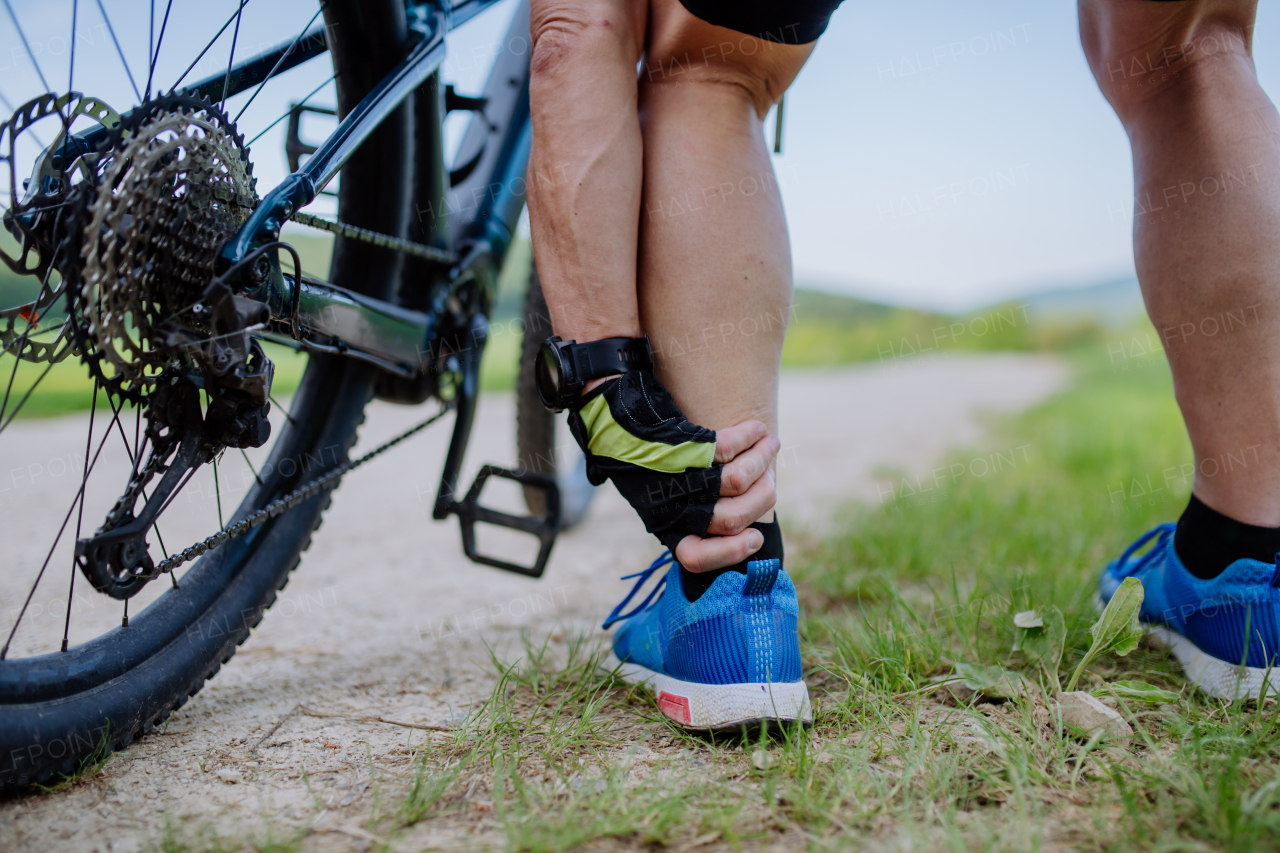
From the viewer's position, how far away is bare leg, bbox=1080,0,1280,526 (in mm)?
941

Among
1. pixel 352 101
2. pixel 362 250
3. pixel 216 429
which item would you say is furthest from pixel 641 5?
pixel 216 429

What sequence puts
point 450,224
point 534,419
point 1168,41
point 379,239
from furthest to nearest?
point 534,419, point 450,224, point 379,239, point 1168,41

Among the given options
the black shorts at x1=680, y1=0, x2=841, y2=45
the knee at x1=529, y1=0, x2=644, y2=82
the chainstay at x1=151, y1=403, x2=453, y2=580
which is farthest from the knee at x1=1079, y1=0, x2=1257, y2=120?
the chainstay at x1=151, y1=403, x2=453, y2=580

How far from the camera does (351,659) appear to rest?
1.18 metres

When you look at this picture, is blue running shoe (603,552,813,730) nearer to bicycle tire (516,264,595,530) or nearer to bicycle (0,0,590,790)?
bicycle (0,0,590,790)

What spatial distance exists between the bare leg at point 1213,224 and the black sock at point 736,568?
21.3 inches

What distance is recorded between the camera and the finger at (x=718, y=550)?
877mm

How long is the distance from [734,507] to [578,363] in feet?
0.78

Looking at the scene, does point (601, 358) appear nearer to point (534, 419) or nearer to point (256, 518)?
point (256, 518)

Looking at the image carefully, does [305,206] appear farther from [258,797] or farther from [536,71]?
[258,797]

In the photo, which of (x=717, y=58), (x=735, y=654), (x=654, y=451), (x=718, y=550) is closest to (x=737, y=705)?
(x=735, y=654)

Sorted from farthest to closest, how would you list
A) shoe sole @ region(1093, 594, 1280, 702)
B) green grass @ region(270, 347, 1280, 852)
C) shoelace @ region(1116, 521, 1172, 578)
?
shoelace @ region(1116, 521, 1172, 578), shoe sole @ region(1093, 594, 1280, 702), green grass @ region(270, 347, 1280, 852)

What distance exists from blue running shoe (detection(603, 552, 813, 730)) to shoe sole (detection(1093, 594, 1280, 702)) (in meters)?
0.47

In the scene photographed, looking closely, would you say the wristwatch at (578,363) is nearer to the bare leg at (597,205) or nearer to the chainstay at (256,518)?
the bare leg at (597,205)
